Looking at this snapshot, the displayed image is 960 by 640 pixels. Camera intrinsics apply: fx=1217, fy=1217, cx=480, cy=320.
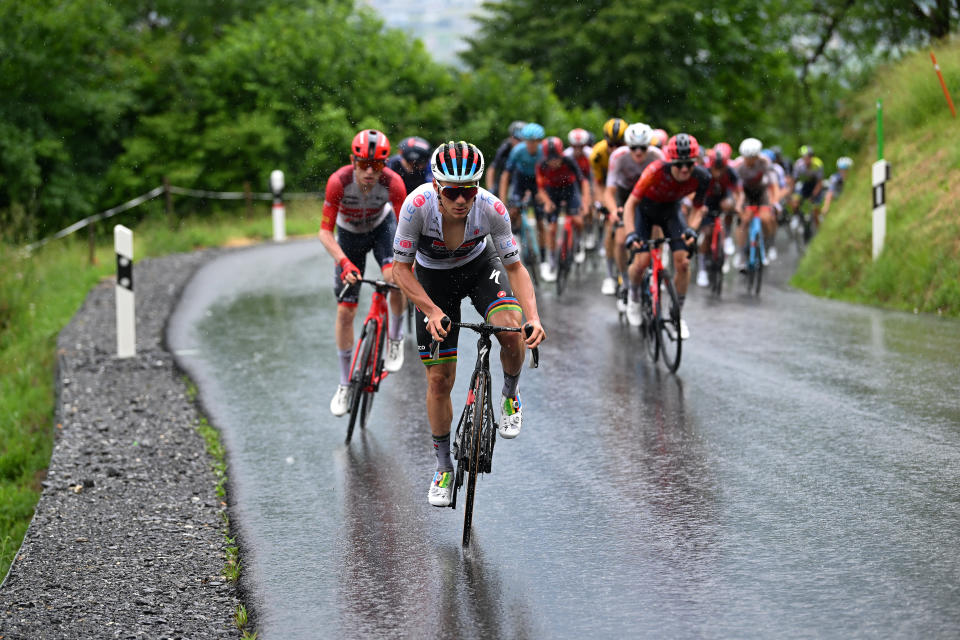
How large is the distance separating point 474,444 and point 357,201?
3.35m

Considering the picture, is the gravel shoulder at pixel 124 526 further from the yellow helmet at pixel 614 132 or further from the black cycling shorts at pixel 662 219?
the yellow helmet at pixel 614 132

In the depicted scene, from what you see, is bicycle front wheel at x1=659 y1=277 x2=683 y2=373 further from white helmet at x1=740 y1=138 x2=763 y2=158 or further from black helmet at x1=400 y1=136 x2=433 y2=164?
white helmet at x1=740 y1=138 x2=763 y2=158

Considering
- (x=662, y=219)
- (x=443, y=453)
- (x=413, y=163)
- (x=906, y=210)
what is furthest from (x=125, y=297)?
(x=906, y=210)

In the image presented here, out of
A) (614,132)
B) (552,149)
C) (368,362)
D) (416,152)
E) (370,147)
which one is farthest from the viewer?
(552,149)

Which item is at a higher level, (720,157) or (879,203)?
(720,157)

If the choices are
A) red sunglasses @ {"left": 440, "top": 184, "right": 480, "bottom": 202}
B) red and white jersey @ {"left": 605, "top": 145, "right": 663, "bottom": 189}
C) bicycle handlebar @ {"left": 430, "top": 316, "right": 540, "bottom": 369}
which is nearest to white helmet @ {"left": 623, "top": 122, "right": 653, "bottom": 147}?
red and white jersey @ {"left": 605, "top": 145, "right": 663, "bottom": 189}

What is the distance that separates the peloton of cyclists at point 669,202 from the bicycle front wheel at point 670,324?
0.13 metres

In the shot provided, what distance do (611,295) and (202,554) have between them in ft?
32.8

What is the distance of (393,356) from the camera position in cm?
918

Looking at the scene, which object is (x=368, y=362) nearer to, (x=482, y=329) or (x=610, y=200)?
(x=482, y=329)

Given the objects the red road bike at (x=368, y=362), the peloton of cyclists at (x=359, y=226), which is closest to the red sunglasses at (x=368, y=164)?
the peloton of cyclists at (x=359, y=226)

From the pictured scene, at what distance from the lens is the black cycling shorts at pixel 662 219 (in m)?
10.9

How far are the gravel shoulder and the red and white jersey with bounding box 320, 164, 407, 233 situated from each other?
181 cm

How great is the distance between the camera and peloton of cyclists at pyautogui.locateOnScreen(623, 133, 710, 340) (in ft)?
34.7
